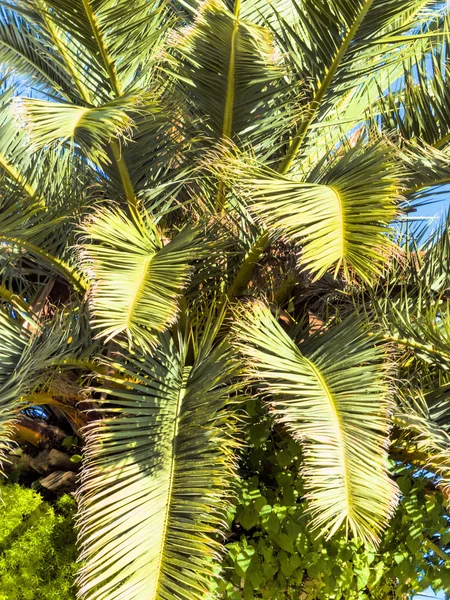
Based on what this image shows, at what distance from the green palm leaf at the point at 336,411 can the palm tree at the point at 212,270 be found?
0.04ft

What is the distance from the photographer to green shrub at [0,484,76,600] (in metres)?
5.04

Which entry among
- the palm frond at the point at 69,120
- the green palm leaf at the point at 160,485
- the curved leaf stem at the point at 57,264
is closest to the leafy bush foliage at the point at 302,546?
the green palm leaf at the point at 160,485

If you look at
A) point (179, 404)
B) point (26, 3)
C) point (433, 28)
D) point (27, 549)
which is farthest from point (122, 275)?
point (433, 28)

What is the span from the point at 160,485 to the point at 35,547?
162cm

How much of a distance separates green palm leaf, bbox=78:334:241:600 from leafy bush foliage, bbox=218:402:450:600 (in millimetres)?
969

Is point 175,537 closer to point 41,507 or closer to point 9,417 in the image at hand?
point 9,417

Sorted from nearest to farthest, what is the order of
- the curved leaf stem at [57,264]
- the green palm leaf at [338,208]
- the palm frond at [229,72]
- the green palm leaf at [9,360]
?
the green palm leaf at [338,208]
the green palm leaf at [9,360]
the palm frond at [229,72]
the curved leaf stem at [57,264]

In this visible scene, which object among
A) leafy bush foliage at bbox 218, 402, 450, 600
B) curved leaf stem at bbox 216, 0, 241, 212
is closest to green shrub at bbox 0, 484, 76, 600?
leafy bush foliage at bbox 218, 402, 450, 600

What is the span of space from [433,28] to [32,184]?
10.4 feet

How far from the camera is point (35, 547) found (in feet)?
16.9

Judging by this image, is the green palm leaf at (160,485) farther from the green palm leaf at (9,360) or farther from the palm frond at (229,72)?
the palm frond at (229,72)

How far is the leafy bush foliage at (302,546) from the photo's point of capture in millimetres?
4977

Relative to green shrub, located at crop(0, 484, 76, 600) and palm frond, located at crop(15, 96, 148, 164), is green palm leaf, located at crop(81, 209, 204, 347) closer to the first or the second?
palm frond, located at crop(15, 96, 148, 164)

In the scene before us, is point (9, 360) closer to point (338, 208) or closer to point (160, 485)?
point (160, 485)
